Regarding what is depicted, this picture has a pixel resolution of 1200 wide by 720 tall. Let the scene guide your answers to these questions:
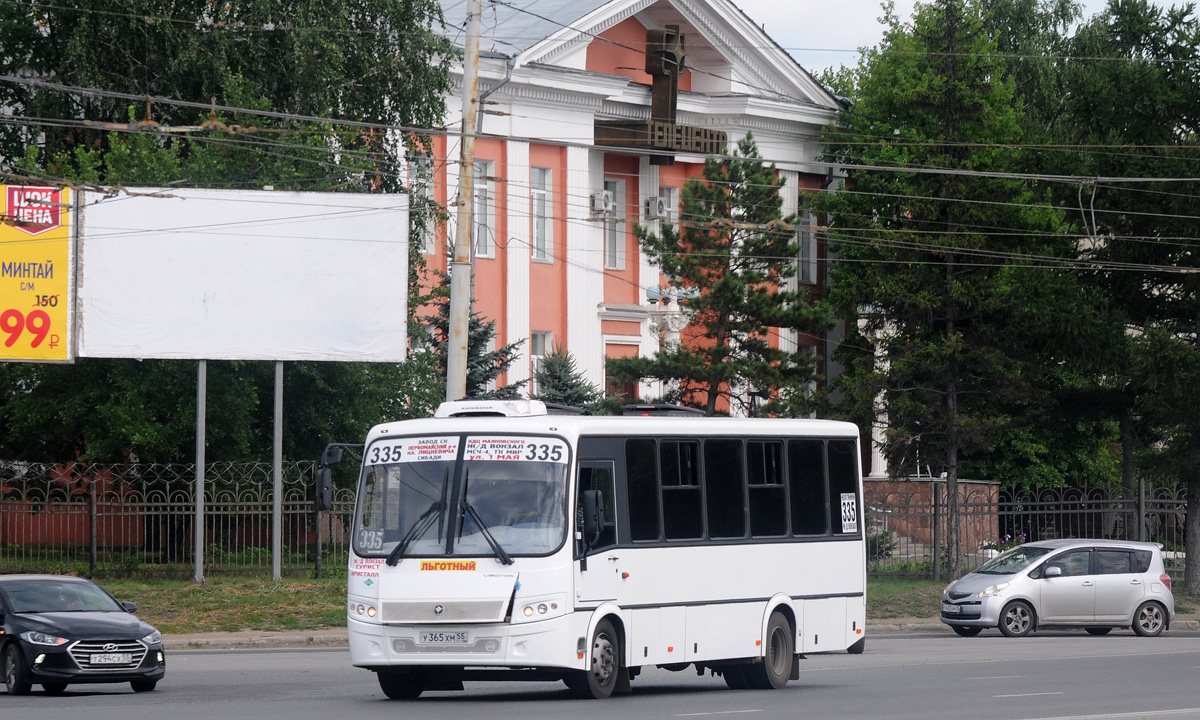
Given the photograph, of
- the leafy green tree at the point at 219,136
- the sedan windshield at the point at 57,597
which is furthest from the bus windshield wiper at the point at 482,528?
the leafy green tree at the point at 219,136

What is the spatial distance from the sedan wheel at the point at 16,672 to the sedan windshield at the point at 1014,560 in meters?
17.0

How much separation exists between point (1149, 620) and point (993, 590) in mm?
3066

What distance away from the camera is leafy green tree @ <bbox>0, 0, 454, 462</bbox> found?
30.9 metres

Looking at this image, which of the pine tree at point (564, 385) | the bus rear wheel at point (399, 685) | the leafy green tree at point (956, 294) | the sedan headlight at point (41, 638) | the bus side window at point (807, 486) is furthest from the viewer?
the pine tree at point (564, 385)

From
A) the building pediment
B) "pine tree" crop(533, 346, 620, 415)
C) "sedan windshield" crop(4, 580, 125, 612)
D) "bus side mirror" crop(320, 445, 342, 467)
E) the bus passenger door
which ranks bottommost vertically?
"sedan windshield" crop(4, 580, 125, 612)

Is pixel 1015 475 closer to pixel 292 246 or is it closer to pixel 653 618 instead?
pixel 292 246

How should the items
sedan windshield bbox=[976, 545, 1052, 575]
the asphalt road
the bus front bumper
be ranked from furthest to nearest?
sedan windshield bbox=[976, 545, 1052, 575]
the bus front bumper
the asphalt road

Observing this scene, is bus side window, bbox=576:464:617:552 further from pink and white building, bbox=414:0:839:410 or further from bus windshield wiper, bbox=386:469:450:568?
pink and white building, bbox=414:0:839:410

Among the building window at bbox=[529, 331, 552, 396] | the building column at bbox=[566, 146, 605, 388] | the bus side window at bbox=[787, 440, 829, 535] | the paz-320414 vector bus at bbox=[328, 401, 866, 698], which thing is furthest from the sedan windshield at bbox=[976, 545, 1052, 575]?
the building column at bbox=[566, 146, 605, 388]

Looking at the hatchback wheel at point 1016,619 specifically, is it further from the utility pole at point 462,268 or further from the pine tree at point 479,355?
the pine tree at point 479,355

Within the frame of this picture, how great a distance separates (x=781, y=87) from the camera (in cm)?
4991

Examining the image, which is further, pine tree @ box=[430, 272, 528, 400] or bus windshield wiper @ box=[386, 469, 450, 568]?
pine tree @ box=[430, 272, 528, 400]

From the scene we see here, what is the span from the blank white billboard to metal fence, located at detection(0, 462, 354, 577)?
2.40 m

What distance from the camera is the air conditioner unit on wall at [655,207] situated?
46281mm
